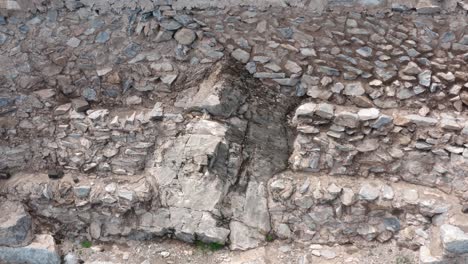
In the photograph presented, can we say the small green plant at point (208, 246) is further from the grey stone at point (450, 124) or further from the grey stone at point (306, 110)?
the grey stone at point (450, 124)

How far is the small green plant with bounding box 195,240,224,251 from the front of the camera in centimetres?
628

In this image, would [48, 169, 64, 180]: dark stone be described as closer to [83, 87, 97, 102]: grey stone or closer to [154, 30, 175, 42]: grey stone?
[83, 87, 97, 102]: grey stone

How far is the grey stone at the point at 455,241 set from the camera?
548 centimetres

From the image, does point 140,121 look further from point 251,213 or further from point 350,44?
point 350,44

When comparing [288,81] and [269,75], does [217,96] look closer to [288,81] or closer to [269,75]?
[269,75]

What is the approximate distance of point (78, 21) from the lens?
7020mm

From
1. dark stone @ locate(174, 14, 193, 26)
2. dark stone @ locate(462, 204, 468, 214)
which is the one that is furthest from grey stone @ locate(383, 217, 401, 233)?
dark stone @ locate(174, 14, 193, 26)

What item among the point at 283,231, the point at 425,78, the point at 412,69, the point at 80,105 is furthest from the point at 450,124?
the point at 80,105

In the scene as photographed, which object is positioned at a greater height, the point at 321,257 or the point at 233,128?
the point at 233,128

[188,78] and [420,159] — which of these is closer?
[420,159]

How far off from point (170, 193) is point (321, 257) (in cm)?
209

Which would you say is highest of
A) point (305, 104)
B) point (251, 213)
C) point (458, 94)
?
point (458, 94)

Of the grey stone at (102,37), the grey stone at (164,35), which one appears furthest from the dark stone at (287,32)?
the grey stone at (102,37)

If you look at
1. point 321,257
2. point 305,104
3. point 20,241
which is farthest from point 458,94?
point 20,241
